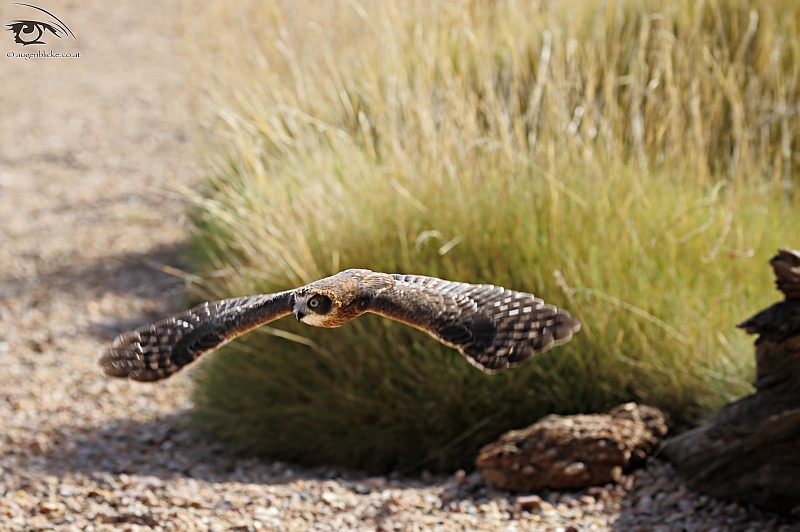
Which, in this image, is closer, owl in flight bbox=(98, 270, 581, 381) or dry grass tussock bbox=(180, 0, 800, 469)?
owl in flight bbox=(98, 270, 581, 381)

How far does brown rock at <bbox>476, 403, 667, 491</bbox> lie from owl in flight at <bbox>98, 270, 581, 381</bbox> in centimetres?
100

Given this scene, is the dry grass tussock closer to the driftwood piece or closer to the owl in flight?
the driftwood piece

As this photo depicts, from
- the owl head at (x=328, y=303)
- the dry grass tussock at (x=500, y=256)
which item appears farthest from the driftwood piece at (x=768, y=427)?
the owl head at (x=328, y=303)

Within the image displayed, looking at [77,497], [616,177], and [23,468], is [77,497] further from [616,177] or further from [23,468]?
[616,177]

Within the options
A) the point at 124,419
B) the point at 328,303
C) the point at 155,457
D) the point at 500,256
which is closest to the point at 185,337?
the point at 328,303

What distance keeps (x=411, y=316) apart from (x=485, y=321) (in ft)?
0.54

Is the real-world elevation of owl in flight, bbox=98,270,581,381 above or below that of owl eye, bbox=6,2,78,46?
below

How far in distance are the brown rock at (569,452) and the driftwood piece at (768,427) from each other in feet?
0.84

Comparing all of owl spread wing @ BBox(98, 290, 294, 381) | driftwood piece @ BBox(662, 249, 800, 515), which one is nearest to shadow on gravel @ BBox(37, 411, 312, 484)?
owl spread wing @ BBox(98, 290, 294, 381)

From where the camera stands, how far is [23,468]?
10.5ft

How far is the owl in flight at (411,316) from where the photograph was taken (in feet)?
5.86

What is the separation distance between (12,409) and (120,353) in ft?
6.62

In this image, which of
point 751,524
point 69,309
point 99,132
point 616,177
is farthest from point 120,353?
point 99,132

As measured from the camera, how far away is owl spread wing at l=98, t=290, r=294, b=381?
1857 mm
